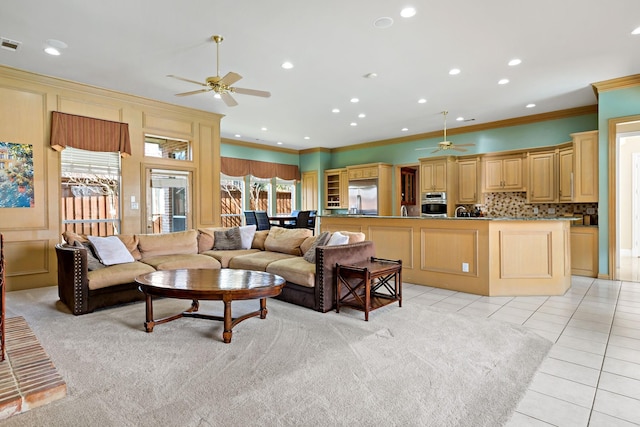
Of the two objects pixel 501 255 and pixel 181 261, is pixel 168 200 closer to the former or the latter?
pixel 181 261

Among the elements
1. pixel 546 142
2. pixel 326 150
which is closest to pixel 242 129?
pixel 326 150

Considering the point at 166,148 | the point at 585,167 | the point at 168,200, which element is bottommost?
the point at 168,200

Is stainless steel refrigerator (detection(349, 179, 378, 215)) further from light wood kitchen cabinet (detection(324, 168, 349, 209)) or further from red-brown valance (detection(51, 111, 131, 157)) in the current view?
red-brown valance (detection(51, 111, 131, 157))

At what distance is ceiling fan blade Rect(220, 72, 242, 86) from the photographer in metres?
3.45

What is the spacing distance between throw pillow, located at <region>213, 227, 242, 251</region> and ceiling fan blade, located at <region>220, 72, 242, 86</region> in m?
2.52

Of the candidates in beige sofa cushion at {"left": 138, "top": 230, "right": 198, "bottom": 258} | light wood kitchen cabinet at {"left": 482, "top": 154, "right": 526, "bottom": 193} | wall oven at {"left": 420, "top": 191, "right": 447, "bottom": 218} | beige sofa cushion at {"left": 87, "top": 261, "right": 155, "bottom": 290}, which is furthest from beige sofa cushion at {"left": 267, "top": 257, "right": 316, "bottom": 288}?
light wood kitchen cabinet at {"left": 482, "top": 154, "right": 526, "bottom": 193}

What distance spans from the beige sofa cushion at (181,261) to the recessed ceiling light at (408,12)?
11.6 ft

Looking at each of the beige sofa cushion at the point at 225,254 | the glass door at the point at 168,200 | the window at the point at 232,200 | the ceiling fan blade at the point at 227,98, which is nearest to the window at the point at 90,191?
the glass door at the point at 168,200

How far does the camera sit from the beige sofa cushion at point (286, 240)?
4.88 m

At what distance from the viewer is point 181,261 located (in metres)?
4.40

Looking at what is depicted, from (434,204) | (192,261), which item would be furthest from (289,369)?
(434,204)

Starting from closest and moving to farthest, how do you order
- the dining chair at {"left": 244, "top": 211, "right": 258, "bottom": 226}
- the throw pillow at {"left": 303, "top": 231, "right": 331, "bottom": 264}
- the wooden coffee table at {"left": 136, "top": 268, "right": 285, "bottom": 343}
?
the wooden coffee table at {"left": 136, "top": 268, "right": 285, "bottom": 343} → the throw pillow at {"left": 303, "top": 231, "right": 331, "bottom": 264} → the dining chair at {"left": 244, "top": 211, "right": 258, "bottom": 226}

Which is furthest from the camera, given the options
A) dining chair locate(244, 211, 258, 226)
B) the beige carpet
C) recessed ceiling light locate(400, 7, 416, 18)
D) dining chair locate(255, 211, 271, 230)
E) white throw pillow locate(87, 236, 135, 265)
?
dining chair locate(244, 211, 258, 226)

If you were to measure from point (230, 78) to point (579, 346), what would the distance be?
158 inches
